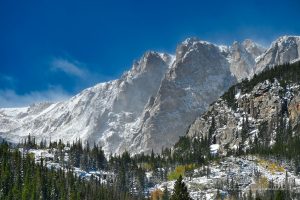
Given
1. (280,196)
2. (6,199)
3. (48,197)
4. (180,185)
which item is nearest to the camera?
(180,185)

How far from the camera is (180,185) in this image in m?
93.6

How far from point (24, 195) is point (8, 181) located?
15.0 meters

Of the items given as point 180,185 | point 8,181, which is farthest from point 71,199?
point 180,185

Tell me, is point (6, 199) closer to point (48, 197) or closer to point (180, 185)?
point (48, 197)

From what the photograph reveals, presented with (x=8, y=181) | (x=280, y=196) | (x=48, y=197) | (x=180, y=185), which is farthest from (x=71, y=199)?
(x=180, y=185)

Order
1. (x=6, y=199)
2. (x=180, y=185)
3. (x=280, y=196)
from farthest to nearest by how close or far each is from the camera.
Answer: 1. (x=6, y=199)
2. (x=280, y=196)
3. (x=180, y=185)

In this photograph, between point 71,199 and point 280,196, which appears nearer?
point 280,196

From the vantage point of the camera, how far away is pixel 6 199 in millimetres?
186250

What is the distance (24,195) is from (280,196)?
97.3 m

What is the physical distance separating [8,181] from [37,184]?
1029 centimetres

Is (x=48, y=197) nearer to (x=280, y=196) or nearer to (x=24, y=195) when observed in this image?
(x=24, y=195)

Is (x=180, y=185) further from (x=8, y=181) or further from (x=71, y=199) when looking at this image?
(x=8, y=181)

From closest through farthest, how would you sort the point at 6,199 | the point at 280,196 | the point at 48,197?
the point at 280,196
the point at 6,199
the point at 48,197

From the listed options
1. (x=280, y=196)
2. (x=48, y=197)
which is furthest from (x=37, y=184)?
(x=280, y=196)
